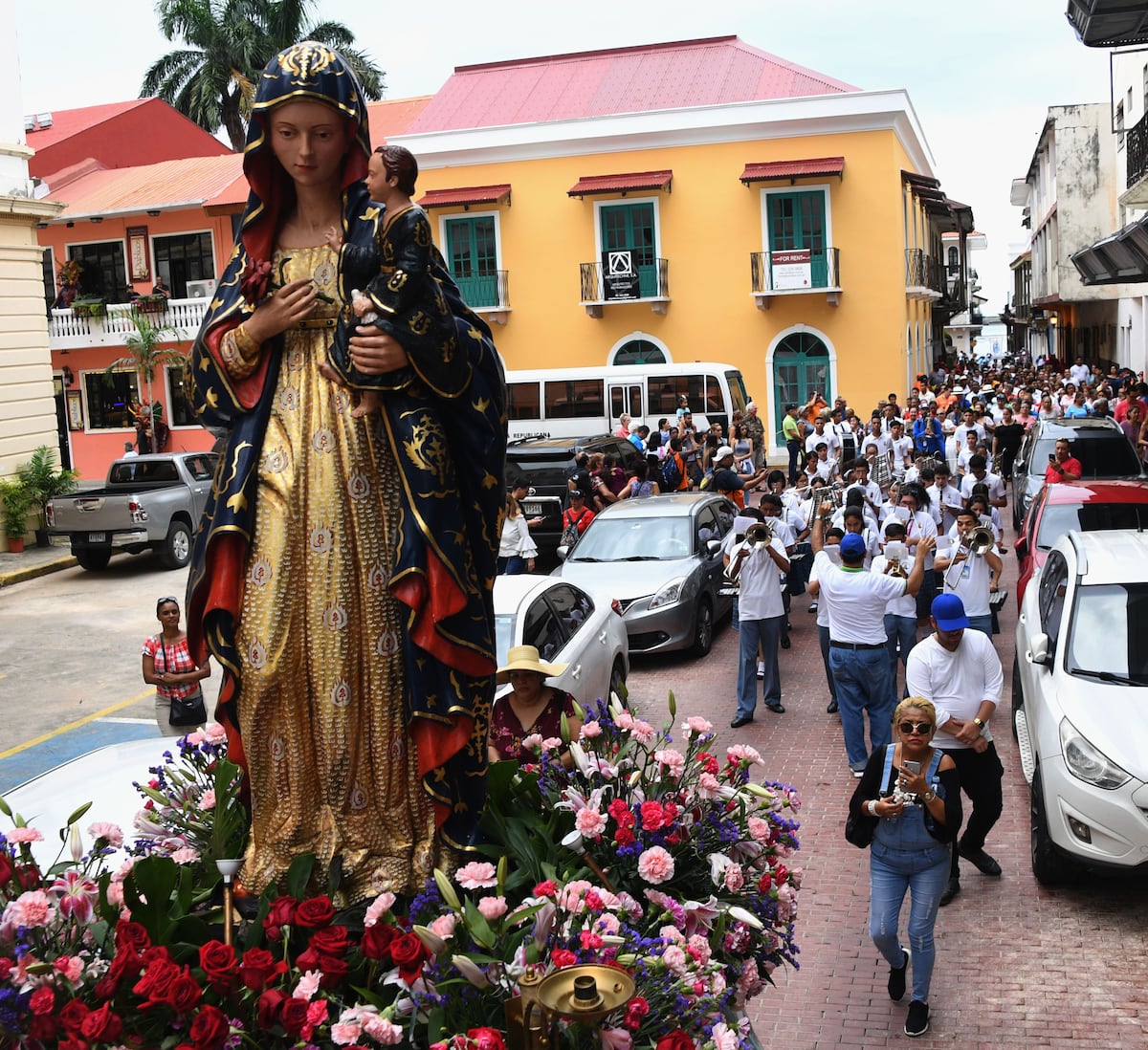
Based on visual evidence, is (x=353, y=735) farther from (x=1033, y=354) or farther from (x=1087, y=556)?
(x=1033, y=354)

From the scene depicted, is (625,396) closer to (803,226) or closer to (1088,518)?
(803,226)

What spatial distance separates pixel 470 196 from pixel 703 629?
22.7 metres

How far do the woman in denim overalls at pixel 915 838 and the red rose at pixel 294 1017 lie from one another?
3.56 meters

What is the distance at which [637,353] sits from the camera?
3488 centimetres

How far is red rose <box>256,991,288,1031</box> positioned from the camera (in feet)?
10.3

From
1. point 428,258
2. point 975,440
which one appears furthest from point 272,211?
point 975,440

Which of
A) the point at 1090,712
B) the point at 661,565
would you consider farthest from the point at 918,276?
the point at 1090,712

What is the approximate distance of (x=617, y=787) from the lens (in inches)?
167

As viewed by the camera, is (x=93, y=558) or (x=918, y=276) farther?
(x=918, y=276)

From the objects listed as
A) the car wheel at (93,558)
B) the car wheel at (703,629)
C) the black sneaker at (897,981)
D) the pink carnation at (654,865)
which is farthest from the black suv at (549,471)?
the pink carnation at (654,865)

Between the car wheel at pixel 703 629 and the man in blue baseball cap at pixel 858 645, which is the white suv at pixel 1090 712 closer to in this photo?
the man in blue baseball cap at pixel 858 645

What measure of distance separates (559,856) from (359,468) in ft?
4.26

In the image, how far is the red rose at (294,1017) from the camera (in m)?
3.13

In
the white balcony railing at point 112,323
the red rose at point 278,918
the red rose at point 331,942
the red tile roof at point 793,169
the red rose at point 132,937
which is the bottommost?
the red rose at point 331,942
